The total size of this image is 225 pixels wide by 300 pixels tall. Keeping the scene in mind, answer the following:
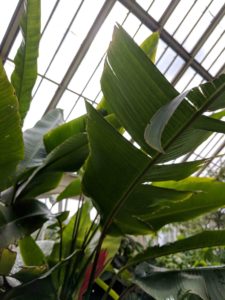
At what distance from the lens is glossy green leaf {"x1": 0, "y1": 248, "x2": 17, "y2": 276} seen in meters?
1.18

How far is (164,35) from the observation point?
784 centimetres

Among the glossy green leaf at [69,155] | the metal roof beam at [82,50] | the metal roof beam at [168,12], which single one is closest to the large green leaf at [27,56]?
the glossy green leaf at [69,155]

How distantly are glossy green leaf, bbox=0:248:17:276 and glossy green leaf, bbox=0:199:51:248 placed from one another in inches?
4.2

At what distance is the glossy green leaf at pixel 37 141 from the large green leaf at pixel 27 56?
14 centimetres

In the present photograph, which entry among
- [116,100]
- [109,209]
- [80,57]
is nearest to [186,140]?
[116,100]

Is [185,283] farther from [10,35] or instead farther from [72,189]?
[10,35]

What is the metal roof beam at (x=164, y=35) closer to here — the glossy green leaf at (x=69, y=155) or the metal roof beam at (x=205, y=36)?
the metal roof beam at (x=205, y=36)

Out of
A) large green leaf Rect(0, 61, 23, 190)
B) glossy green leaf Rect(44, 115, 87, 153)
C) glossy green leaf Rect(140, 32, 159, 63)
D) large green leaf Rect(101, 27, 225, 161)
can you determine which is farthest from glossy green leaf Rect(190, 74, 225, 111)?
glossy green leaf Rect(44, 115, 87, 153)

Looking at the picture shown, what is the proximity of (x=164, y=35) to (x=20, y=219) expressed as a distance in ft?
24.5

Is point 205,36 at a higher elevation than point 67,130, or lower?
higher

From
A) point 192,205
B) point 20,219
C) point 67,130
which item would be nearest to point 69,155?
point 67,130

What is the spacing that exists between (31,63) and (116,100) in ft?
1.83

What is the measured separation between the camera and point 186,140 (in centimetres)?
90

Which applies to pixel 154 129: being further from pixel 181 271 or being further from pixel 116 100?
pixel 181 271
